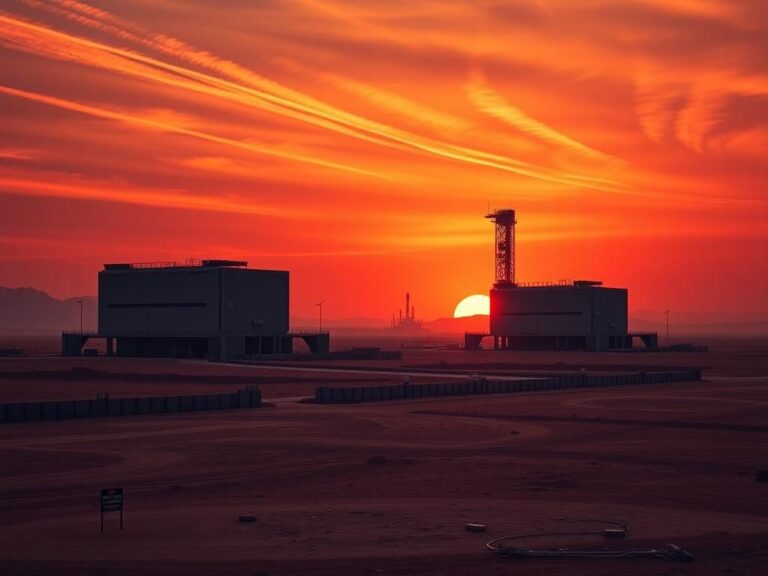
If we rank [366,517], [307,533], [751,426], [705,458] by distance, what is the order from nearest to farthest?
1. [307,533]
2. [366,517]
3. [705,458]
4. [751,426]

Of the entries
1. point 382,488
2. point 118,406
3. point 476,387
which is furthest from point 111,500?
point 476,387

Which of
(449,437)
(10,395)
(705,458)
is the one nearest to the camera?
(705,458)

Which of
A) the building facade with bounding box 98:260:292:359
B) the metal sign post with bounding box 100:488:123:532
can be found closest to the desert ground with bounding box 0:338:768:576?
the metal sign post with bounding box 100:488:123:532

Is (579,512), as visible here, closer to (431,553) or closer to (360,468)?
(431,553)

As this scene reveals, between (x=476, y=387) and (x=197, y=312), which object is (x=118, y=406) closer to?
(x=476, y=387)

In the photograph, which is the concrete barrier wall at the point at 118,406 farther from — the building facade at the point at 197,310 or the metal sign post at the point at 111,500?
the building facade at the point at 197,310

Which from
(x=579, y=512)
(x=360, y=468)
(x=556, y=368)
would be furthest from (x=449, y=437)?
(x=556, y=368)
